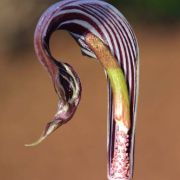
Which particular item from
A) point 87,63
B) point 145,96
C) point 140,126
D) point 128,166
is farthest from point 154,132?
point 128,166

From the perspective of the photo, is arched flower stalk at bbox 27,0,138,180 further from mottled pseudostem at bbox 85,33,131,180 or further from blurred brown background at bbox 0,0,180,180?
blurred brown background at bbox 0,0,180,180

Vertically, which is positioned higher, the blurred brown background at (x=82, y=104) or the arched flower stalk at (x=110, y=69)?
the blurred brown background at (x=82, y=104)

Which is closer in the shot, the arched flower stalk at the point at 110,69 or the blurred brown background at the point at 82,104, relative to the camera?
the arched flower stalk at the point at 110,69

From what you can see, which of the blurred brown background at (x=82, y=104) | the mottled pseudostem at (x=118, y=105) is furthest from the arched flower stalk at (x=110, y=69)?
the blurred brown background at (x=82, y=104)

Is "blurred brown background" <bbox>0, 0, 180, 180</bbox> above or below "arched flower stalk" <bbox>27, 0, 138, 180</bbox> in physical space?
above

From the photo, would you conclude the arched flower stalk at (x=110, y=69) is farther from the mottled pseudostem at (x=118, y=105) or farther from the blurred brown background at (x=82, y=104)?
the blurred brown background at (x=82, y=104)

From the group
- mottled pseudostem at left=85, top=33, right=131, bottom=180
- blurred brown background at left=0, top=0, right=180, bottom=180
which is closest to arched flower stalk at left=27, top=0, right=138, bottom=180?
mottled pseudostem at left=85, top=33, right=131, bottom=180
